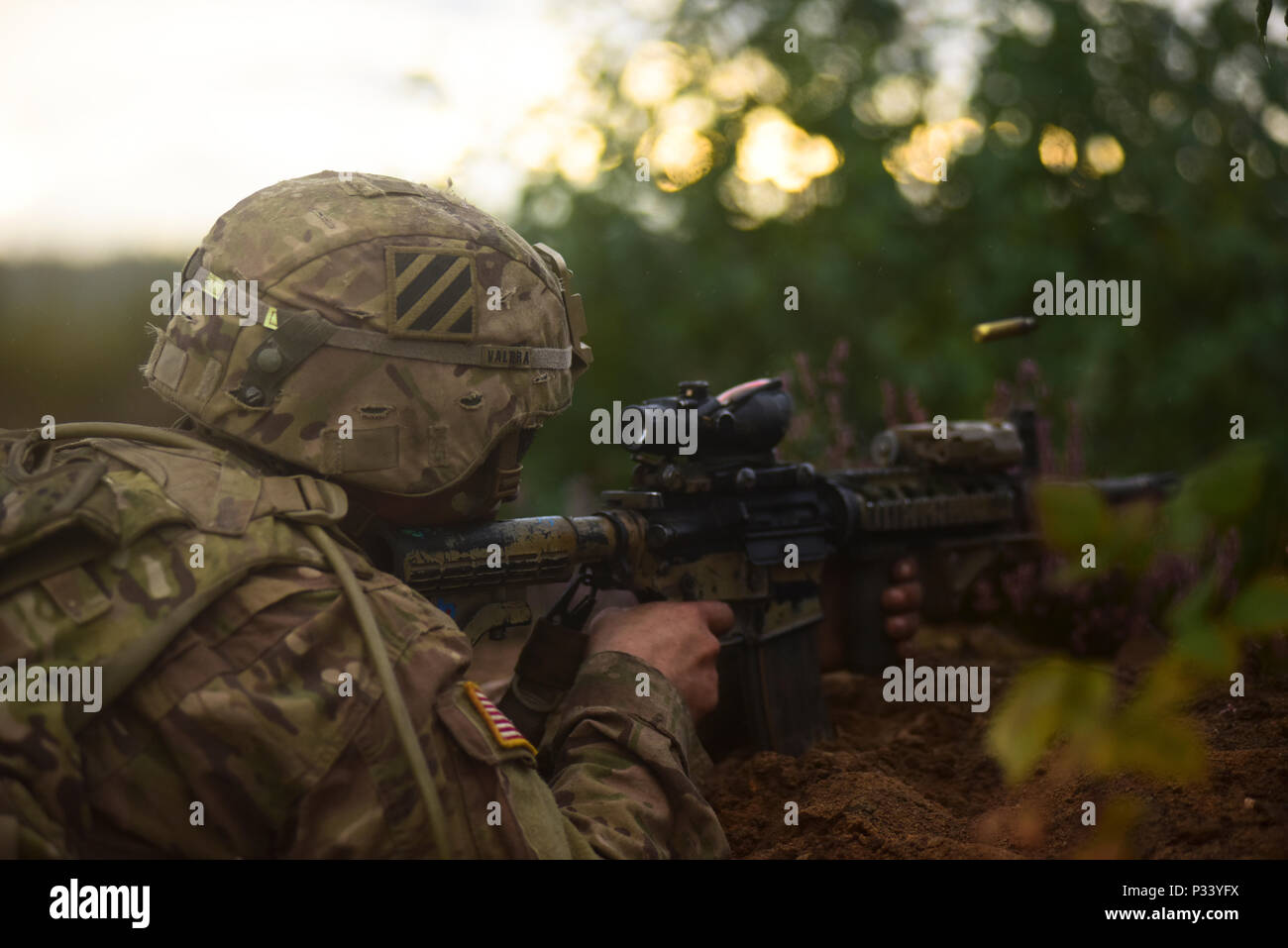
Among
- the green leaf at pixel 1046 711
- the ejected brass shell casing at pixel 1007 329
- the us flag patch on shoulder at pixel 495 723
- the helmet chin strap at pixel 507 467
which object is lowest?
the us flag patch on shoulder at pixel 495 723

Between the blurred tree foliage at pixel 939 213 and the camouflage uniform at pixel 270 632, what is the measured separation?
12.9 ft

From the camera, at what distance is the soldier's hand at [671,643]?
2.86 m

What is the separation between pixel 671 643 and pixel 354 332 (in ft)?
4.11

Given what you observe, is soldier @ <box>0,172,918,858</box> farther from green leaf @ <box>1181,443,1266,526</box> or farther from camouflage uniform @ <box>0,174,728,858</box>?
green leaf @ <box>1181,443,1266,526</box>

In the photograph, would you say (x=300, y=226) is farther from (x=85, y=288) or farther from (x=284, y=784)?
(x=85, y=288)

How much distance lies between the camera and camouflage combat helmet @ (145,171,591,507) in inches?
90.2

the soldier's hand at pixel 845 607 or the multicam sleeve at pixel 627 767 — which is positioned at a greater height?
the soldier's hand at pixel 845 607

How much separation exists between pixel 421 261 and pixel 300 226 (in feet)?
0.90

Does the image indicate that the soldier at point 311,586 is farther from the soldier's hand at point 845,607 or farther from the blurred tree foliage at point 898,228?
the blurred tree foliage at point 898,228

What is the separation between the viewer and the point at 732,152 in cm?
989

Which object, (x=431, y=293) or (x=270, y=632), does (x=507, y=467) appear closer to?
(x=431, y=293)

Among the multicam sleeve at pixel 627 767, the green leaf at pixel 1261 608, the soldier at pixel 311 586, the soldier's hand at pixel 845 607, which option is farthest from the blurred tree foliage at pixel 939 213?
the green leaf at pixel 1261 608

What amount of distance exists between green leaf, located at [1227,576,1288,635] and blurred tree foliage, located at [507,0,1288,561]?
13.8 feet

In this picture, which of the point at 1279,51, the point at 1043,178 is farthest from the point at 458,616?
the point at 1043,178
